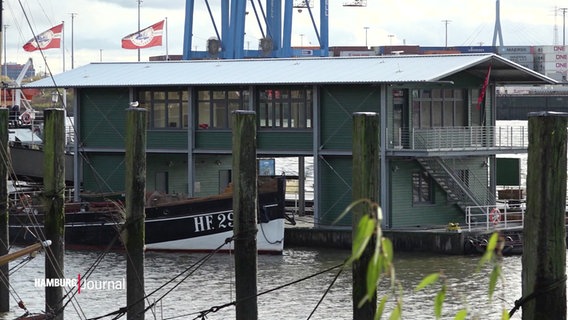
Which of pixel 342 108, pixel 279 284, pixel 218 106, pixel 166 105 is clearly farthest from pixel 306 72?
pixel 279 284

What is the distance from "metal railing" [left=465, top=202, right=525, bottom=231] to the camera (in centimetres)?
4081

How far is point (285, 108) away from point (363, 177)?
26.6 m

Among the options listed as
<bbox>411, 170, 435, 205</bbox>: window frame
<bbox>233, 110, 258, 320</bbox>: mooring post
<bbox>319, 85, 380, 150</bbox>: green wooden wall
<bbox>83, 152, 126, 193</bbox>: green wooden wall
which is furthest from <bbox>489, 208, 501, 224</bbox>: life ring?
<bbox>233, 110, 258, 320</bbox>: mooring post

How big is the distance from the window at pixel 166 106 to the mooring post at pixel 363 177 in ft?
93.3

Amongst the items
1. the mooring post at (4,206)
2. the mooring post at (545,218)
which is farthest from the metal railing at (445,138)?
the mooring post at (545,218)

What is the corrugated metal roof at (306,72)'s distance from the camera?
139ft

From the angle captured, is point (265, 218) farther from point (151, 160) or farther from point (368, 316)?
point (368, 316)

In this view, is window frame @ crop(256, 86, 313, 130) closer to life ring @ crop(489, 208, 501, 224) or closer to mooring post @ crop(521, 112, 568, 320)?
life ring @ crop(489, 208, 501, 224)

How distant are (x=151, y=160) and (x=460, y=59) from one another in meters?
11.4

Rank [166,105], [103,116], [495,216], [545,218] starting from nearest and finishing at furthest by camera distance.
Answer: [545,218] → [495,216] → [166,105] → [103,116]

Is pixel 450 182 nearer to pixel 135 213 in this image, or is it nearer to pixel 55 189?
pixel 55 189

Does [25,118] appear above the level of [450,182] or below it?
above

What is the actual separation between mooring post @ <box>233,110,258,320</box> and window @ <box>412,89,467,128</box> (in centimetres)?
2285

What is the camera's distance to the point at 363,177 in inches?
691
